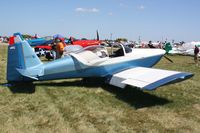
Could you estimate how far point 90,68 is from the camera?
8336 mm

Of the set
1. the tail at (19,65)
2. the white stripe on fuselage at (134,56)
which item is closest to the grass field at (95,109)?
the tail at (19,65)

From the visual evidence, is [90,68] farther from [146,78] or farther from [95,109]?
[95,109]

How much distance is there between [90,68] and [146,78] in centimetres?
197

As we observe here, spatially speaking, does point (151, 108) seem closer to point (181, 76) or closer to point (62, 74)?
point (181, 76)

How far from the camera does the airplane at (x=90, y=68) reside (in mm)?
7164

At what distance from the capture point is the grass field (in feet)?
17.1

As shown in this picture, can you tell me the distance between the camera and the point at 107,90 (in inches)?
332

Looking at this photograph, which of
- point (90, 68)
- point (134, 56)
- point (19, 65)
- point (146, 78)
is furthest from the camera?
point (134, 56)

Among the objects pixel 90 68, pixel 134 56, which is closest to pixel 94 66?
pixel 90 68

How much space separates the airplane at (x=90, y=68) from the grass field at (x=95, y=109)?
47 centimetres

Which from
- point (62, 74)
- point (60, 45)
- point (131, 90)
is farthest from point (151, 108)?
point (60, 45)

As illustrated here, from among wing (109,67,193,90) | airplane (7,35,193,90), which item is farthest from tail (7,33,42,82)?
wing (109,67,193,90)

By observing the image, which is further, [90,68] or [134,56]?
[134,56]

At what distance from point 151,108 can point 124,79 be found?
1.44 meters
